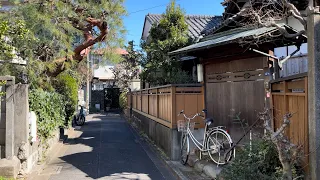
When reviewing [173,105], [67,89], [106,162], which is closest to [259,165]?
[173,105]

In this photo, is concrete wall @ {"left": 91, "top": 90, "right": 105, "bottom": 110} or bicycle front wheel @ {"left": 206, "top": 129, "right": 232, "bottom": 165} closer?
bicycle front wheel @ {"left": 206, "top": 129, "right": 232, "bottom": 165}

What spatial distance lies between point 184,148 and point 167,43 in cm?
540

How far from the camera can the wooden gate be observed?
710 cm

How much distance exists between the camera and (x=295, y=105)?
4.58 metres

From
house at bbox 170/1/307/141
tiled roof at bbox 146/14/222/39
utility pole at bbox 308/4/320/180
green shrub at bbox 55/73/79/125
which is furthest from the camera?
tiled roof at bbox 146/14/222/39

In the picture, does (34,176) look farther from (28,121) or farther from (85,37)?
(85,37)

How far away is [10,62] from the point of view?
27.7 ft

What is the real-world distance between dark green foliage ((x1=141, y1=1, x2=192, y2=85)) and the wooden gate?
11.4ft

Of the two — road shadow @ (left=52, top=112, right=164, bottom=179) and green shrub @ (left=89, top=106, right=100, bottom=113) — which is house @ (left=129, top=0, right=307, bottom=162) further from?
green shrub @ (left=89, top=106, right=100, bottom=113)

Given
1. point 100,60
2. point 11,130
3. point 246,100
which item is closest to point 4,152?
point 11,130

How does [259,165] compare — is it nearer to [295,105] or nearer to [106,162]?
[295,105]

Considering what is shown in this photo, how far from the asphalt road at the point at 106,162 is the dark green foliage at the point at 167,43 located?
3018 mm

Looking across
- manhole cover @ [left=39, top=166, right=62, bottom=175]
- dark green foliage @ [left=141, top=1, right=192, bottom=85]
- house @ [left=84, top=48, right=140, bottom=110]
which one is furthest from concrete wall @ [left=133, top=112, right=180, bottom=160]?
house @ [left=84, top=48, right=140, bottom=110]

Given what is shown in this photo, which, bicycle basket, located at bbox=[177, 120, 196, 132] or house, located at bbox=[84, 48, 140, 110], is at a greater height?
house, located at bbox=[84, 48, 140, 110]
